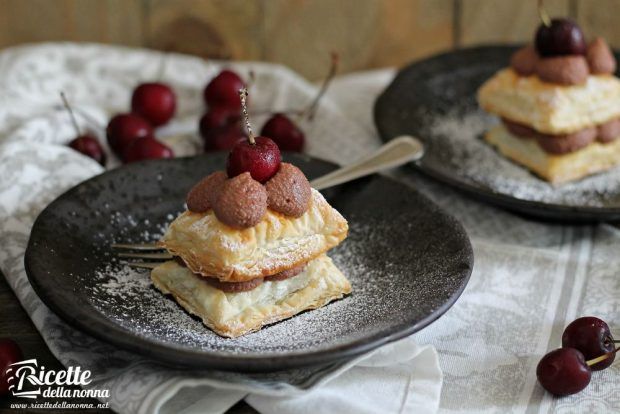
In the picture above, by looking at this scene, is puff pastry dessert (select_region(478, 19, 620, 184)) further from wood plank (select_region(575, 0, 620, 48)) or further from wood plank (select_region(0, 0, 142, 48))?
wood plank (select_region(0, 0, 142, 48))

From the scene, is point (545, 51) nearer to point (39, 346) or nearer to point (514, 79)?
point (514, 79)

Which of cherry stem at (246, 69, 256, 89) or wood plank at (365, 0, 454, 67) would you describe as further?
wood plank at (365, 0, 454, 67)

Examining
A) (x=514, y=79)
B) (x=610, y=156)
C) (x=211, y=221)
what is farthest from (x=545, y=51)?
(x=211, y=221)

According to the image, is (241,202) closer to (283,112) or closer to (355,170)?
(355,170)

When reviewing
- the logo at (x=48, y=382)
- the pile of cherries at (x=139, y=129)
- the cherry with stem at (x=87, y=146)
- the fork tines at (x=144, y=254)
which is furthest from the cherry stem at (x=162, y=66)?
the logo at (x=48, y=382)

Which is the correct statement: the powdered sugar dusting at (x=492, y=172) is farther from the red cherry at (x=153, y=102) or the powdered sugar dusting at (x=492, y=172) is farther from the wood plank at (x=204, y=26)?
the wood plank at (x=204, y=26)

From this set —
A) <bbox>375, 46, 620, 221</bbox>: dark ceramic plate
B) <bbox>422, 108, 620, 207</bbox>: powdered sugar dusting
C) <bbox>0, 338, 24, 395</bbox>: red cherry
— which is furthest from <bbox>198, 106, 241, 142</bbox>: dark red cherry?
<bbox>0, 338, 24, 395</bbox>: red cherry
